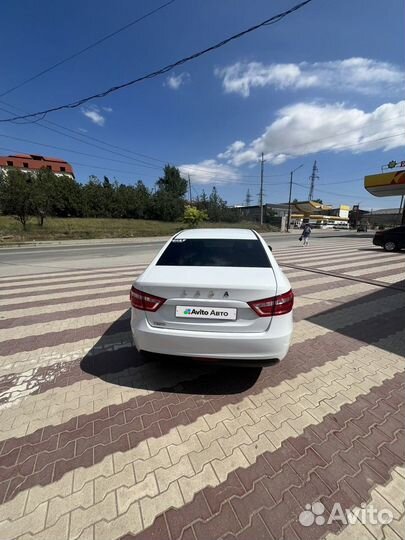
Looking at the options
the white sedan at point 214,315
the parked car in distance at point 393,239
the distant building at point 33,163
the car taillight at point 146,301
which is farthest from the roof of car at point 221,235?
the distant building at point 33,163

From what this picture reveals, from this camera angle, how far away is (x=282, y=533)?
1406mm

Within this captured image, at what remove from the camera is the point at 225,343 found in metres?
2.21

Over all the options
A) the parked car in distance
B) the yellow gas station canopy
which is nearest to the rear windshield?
the parked car in distance

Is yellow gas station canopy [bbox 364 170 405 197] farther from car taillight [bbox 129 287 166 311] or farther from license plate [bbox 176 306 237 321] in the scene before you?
car taillight [bbox 129 287 166 311]

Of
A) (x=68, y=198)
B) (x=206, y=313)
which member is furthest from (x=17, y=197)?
(x=206, y=313)

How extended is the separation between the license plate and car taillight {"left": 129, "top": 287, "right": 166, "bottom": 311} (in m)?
0.19

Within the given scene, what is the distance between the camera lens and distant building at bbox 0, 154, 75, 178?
7306 cm

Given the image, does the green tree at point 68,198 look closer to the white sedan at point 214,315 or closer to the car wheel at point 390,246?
the car wheel at point 390,246

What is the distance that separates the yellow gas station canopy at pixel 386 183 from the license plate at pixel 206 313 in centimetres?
2939

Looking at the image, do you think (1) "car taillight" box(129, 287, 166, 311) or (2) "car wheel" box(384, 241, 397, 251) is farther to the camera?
(2) "car wheel" box(384, 241, 397, 251)

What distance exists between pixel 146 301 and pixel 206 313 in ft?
1.91

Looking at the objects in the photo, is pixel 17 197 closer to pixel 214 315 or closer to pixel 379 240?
pixel 214 315

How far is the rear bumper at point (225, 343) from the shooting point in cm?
221

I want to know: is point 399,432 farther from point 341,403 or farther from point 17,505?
point 17,505
